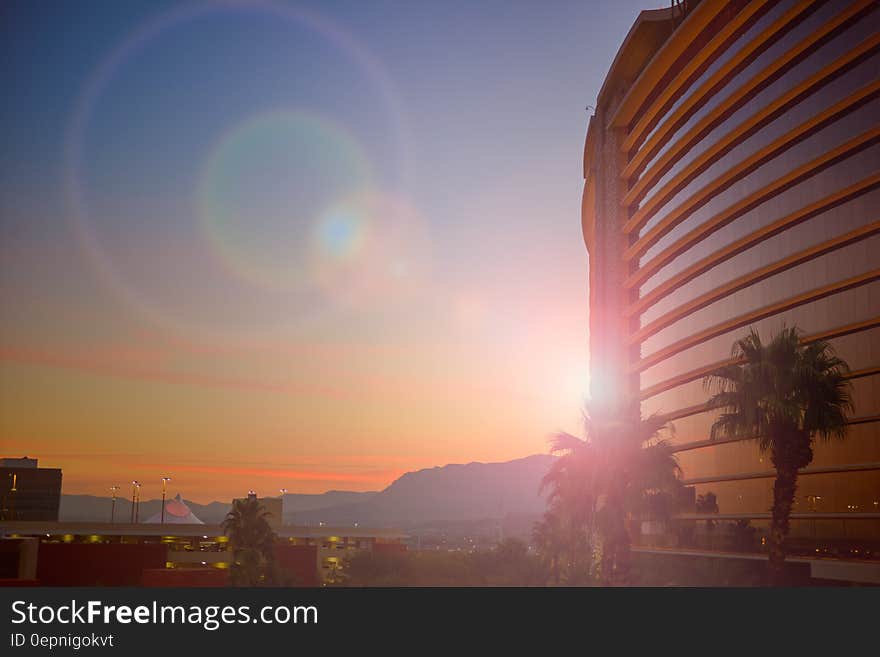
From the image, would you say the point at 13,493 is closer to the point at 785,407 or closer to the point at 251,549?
the point at 251,549

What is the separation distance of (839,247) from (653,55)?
25.6 m

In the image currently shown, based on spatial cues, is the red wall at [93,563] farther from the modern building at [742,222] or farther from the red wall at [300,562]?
the modern building at [742,222]

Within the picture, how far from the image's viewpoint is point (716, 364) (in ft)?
194

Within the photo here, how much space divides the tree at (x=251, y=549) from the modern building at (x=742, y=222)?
1069 inches

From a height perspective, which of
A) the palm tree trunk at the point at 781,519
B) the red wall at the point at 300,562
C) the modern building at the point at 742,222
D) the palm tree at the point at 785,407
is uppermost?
the modern building at the point at 742,222

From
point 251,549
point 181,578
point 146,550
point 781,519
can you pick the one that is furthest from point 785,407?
point 251,549

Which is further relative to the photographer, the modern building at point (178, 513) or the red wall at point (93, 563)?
the modern building at point (178, 513)

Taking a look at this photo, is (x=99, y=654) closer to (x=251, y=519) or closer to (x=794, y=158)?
(x=794, y=158)

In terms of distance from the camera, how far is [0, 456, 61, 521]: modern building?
161 m

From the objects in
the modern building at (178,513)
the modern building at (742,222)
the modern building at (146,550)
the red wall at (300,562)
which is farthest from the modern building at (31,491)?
the modern building at (742,222)

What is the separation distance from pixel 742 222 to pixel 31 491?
142 m

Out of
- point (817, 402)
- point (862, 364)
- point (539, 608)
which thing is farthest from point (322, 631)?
Answer: point (862, 364)

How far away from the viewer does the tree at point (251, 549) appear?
212ft

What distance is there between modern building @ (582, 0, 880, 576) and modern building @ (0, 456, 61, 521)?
11946 centimetres
